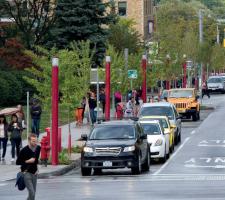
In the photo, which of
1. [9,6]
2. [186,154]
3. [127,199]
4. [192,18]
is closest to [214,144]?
[186,154]

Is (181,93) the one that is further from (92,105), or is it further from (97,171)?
(97,171)

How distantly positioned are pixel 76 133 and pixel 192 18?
10799 centimetres

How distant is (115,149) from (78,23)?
3924 cm

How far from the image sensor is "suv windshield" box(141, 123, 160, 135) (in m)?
36.5

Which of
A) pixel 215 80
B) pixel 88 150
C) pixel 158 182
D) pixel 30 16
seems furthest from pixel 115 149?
pixel 215 80

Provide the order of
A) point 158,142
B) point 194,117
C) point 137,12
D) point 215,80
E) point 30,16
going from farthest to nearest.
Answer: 1. point 137,12
2. point 215,80
3. point 30,16
4. point 194,117
5. point 158,142

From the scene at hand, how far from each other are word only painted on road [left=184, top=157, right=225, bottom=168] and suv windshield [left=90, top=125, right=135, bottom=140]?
10.5 ft

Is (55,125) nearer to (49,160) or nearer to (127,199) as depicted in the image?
(49,160)

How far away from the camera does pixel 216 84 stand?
4060 inches

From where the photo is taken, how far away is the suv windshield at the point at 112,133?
32.4 meters

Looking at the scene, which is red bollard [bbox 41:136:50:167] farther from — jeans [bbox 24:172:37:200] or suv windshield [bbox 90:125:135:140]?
jeans [bbox 24:172:37:200]

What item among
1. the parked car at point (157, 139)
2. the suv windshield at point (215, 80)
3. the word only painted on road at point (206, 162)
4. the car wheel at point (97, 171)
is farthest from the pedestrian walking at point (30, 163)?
the suv windshield at point (215, 80)

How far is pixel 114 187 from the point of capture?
88.2ft

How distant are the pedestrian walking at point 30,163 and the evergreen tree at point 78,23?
48.6 metres
